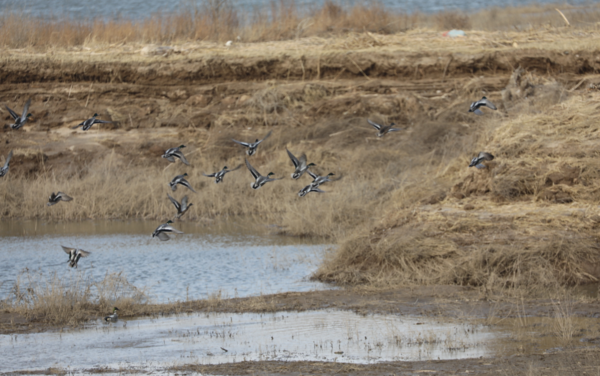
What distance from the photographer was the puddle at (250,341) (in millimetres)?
7664

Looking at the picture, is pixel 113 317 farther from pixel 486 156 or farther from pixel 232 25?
pixel 232 25

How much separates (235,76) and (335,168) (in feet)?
23.8

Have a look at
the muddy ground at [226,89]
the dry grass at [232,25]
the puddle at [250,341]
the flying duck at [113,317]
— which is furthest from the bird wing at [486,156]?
the dry grass at [232,25]

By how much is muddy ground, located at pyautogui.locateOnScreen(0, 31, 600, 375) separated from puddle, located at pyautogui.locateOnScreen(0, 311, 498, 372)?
12.5 m

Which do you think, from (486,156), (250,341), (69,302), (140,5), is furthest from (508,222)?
(140,5)

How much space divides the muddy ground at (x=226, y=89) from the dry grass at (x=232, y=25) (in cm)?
144

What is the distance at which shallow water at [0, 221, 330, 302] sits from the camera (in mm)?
12070

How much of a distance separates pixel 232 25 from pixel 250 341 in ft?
75.9

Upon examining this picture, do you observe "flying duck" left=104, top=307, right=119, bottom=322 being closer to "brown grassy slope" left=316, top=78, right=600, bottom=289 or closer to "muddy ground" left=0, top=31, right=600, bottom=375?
"brown grassy slope" left=316, top=78, right=600, bottom=289

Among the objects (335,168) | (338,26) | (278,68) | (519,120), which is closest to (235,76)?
(278,68)

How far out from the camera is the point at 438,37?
27.5m

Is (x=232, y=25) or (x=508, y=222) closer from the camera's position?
(x=508, y=222)

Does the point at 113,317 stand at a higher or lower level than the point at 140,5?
lower

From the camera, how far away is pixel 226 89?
25.6 m
